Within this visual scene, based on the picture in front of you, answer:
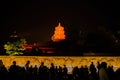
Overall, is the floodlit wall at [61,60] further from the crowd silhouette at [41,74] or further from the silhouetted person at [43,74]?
the silhouetted person at [43,74]

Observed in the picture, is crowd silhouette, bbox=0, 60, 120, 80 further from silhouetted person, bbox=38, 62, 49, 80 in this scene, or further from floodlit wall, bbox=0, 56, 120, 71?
floodlit wall, bbox=0, 56, 120, 71

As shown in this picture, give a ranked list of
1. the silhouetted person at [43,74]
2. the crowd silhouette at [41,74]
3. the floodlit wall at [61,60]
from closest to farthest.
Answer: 1. the crowd silhouette at [41,74]
2. the silhouetted person at [43,74]
3. the floodlit wall at [61,60]

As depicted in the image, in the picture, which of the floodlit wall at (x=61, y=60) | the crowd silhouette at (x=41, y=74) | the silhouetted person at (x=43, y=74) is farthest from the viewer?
the floodlit wall at (x=61, y=60)

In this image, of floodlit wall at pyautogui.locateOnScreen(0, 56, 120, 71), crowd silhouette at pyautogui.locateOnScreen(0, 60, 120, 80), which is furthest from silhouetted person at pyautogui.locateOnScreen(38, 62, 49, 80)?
floodlit wall at pyautogui.locateOnScreen(0, 56, 120, 71)

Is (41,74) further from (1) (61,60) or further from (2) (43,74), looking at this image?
(1) (61,60)

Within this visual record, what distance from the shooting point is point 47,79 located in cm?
1559

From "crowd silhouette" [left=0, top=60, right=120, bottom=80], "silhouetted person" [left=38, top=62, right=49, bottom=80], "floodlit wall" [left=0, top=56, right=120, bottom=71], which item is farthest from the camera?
"floodlit wall" [left=0, top=56, right=120, bottom=71]

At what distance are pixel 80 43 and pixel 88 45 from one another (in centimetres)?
260

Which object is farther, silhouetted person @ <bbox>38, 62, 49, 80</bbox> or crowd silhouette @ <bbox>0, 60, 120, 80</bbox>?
silhouetted person @ <bbox>38, 62, 49, 80</bbox>

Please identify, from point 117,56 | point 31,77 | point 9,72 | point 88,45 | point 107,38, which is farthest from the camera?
point 107,38

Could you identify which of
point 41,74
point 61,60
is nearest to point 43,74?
point 41,74

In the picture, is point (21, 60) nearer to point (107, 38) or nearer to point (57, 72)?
point (57, 72)

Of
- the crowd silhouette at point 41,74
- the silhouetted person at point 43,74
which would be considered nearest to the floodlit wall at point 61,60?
the crowd silhouette at point 41,74

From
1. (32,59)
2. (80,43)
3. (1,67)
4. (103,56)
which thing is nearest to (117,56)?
(103,56)
